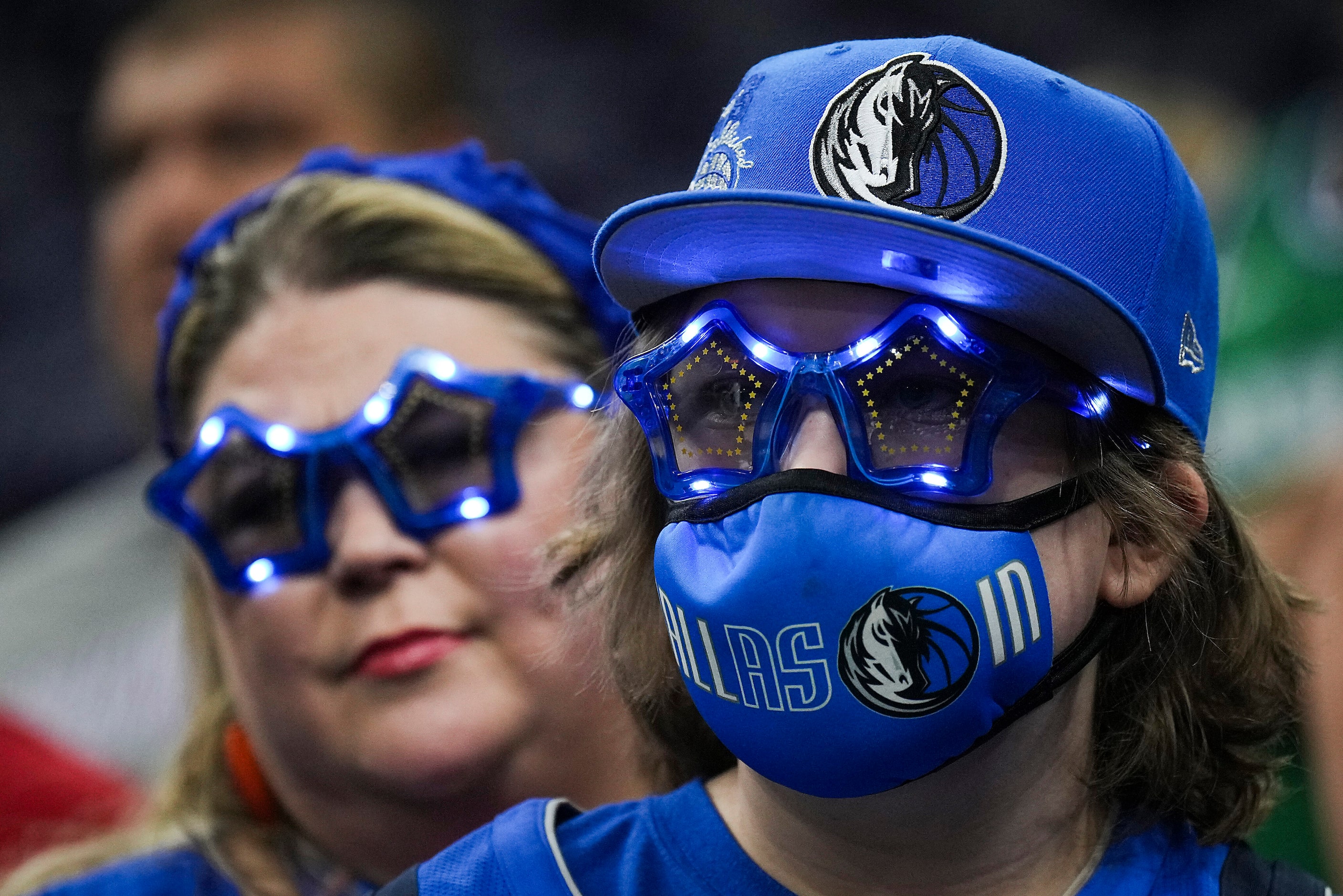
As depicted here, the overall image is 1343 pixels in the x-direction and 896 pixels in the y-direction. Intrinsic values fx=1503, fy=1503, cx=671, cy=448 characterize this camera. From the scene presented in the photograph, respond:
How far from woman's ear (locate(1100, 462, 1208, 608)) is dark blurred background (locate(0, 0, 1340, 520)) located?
172 inches

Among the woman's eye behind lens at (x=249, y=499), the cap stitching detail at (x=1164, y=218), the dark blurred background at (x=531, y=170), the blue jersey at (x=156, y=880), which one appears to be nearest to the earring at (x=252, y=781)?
the blue jersey at (x=156, y=880)

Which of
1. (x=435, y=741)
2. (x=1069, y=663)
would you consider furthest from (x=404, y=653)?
(x=1069, y=663)

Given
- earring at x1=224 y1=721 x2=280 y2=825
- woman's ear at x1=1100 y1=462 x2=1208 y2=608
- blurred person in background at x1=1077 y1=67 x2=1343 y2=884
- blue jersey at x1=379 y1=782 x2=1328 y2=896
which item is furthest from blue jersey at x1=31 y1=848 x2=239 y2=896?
blurred person in background at x1=1077 y1=67 x2=1343 y2=884

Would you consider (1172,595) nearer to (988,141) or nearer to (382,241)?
(988,141)

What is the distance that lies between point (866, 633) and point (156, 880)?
1.55 m

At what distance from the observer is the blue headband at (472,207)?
2.73 metres

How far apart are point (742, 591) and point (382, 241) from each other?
4.13ft

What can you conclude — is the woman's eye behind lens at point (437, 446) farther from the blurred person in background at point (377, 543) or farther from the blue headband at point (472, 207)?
the blue headband at point (472, 207)

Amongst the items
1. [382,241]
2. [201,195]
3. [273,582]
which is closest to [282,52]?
[201,195]

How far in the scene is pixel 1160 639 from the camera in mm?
1786

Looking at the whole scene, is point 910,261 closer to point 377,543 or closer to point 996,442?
point 996,442

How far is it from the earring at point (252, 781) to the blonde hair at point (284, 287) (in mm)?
20

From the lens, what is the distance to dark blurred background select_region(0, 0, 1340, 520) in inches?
253

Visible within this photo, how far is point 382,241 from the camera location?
8.36 ft
